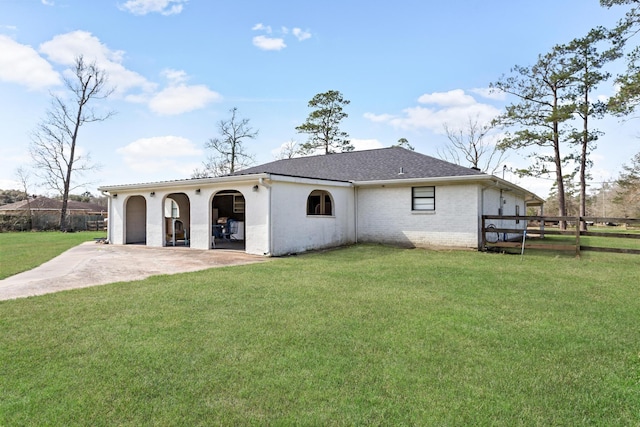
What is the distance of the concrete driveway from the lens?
6.35 metres

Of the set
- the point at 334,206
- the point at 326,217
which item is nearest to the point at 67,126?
the point at 334,206

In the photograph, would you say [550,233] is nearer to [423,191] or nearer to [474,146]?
[423,191]

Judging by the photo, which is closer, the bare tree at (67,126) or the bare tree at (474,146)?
the bare tree at (67,126)

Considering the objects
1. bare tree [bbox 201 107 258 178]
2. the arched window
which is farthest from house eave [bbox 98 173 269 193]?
bare tree [bbox 201 107 258 178]

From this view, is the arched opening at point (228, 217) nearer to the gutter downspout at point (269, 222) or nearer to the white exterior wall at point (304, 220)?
the white exterior wall at point (304, 220)

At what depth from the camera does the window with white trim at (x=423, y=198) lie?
42.5 feet

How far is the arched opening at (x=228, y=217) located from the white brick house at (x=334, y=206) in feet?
0.38

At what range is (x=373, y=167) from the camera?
50.5 feet

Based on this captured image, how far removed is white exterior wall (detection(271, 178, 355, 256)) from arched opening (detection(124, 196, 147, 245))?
26.3 feet

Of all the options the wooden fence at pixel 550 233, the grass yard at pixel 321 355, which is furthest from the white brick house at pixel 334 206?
the grass yard at pixel 321 355

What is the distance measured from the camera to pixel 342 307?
502 centimetres

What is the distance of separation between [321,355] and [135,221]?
51.0 ft

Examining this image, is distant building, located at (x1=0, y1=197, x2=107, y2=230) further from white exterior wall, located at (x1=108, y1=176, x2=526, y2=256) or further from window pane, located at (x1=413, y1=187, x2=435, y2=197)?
window pane, located at (x1=413, y1=187, x2=435, y2=197)

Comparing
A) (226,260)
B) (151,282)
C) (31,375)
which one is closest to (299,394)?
(31,375)
